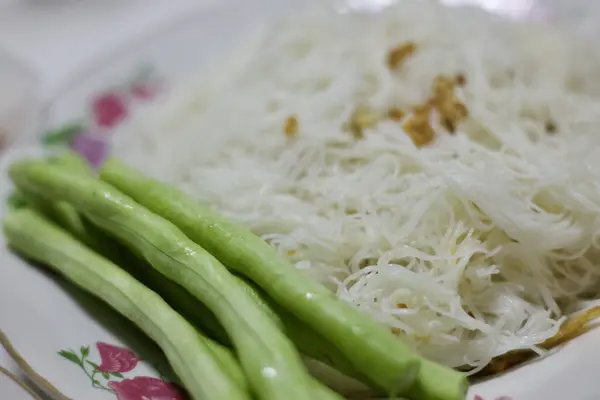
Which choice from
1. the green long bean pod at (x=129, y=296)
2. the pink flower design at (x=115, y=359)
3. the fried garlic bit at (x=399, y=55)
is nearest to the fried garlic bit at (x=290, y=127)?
the fried garlic bit at (x=399, y=55)

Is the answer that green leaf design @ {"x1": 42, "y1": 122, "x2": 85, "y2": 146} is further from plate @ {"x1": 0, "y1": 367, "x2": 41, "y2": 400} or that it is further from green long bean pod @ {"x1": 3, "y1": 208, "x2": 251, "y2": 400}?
plate @ {"x1": 0, "y1": 367, "x2": 41, "y2": 400}

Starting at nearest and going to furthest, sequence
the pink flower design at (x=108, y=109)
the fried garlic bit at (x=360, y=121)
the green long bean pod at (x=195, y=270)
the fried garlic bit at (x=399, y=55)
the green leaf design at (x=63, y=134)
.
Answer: the green long bean pod at (x=195, y=270) < the fried garlic bit at (x=360, y=121) < the fried garlic bit at (x=399, y=55) < the green leaf design at (x=63, y=134) < the pink flower design at (x=108, y=109)

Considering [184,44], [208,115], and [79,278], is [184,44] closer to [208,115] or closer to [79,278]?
[208,115]

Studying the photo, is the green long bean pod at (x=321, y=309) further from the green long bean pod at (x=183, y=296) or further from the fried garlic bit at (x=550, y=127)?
the fried garlic bit at (x=550, y=127)

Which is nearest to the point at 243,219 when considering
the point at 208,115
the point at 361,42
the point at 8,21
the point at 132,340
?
the point at 132,340

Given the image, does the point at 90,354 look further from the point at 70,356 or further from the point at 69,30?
the point at 69,30

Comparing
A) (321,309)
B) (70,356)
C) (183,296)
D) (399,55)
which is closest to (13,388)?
(70,356)

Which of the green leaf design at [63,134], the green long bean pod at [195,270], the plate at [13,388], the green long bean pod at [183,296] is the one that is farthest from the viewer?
the green leaf design at [63,134]
